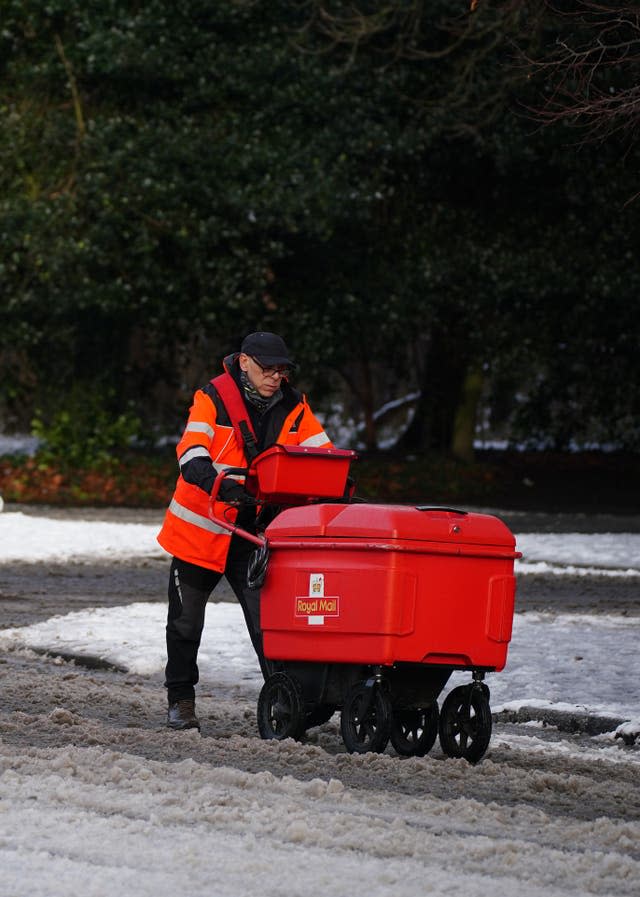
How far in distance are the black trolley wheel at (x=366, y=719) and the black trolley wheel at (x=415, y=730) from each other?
30cm

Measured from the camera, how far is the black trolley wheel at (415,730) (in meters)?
7.41

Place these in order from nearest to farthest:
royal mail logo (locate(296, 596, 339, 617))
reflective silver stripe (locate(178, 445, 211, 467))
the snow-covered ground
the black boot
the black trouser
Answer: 1. the snow-covered ground
2. royal mail logo (locate(296, 596, 339, 617))
3. reflective silver stripe (locate(178, 445, 211, 467))
4. the black boot
5. the black trouser

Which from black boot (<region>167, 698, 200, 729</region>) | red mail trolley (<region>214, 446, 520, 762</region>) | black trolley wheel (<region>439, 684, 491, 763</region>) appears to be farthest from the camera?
black boot (<region>167, 698, 200, 729</region>)

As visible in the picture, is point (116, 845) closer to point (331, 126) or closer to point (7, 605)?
point (7, 605)

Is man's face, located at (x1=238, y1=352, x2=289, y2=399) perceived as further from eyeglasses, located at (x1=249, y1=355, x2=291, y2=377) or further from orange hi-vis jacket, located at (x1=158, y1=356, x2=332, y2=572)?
orange hi-vis jacket, located at (x1=158, y1=356, x2=332, y2=572)

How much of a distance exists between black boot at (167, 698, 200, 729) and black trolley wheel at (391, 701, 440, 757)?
96 cm

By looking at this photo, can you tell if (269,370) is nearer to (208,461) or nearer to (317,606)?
(208,461)

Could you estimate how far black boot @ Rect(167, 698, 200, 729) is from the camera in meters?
7.82

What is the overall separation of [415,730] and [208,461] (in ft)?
5.04

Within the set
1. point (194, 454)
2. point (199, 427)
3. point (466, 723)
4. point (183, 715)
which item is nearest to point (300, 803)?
point (466, 723)

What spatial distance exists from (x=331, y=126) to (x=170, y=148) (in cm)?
256

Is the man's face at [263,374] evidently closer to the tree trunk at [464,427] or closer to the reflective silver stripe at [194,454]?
the reflective silver stripe at [194,454]

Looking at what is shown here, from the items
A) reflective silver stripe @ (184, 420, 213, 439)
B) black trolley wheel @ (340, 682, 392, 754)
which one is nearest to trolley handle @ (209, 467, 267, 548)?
reflective silver stripe @ (184, 420, 213, 439)

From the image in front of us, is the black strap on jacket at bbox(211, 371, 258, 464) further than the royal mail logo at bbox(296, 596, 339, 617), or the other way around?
the black strap on jacket at bbox(211, 371, 258, 464)
